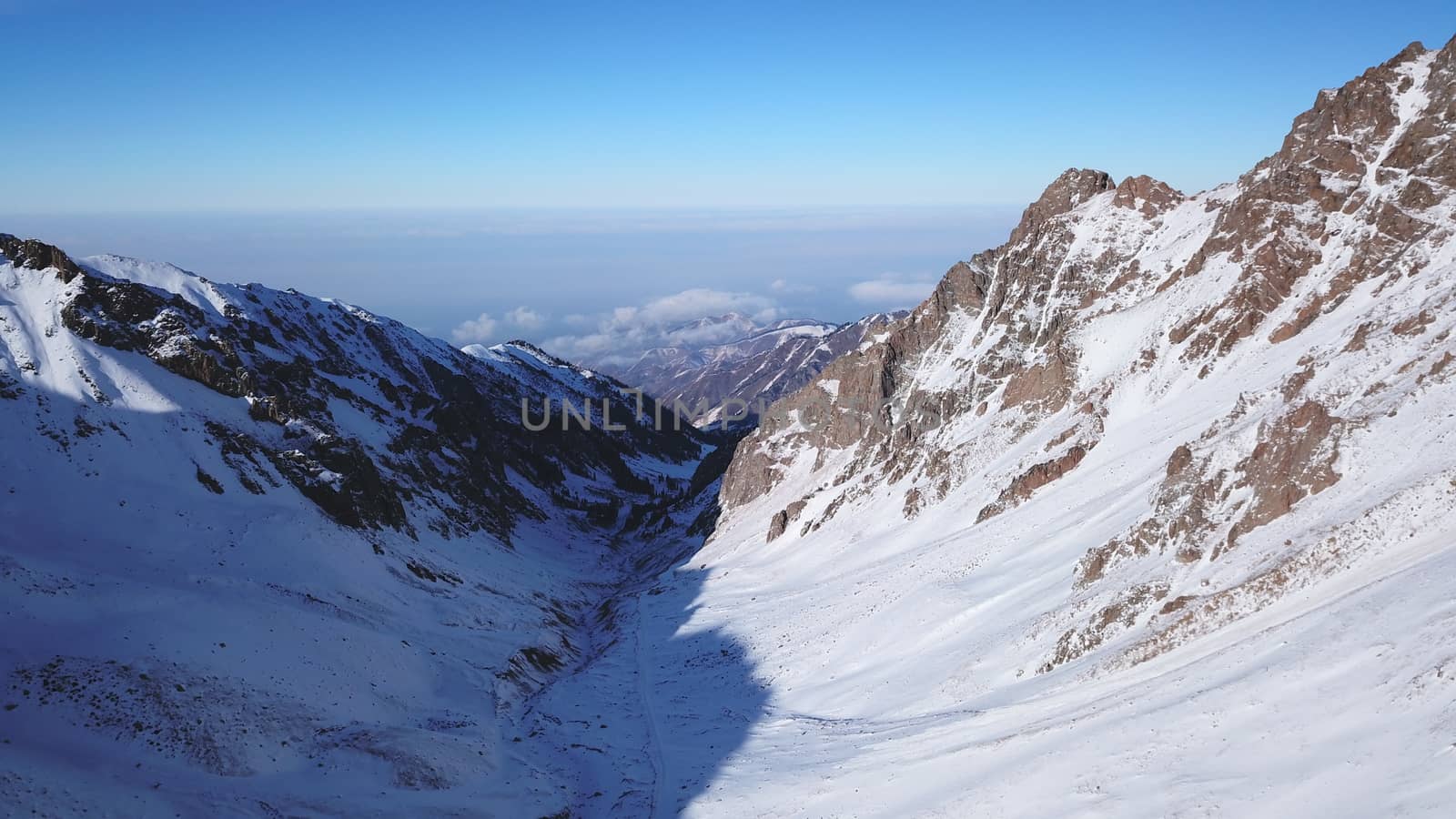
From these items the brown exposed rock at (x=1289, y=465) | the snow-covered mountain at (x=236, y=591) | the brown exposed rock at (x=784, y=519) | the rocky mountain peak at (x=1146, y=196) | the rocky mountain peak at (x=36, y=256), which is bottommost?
the brown exposed rock at (x=784, y=519)

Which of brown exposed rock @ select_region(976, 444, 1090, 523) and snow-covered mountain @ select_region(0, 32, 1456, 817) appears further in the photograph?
brown exposed rock @ select_region(976, 444, 1090, 523)

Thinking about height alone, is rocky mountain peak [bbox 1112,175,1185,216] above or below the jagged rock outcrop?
above

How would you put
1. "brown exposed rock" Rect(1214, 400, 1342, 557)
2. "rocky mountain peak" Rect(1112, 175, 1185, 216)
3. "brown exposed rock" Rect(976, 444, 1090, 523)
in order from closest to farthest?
"brown exposed rock" Rect(1214, 400, 1342, 557), "brown exposed rock" Rect(976, 444, 1090, 523), "rocky mountain peak" Rect(1112, 175, 1185, 216)

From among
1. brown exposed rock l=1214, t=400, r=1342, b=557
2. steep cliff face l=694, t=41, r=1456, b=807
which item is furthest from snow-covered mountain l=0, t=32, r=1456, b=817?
steep cliff face l=694, t=41, r=1456, b=807

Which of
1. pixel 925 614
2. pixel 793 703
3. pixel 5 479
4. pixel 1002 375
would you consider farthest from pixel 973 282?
pixel 5 479

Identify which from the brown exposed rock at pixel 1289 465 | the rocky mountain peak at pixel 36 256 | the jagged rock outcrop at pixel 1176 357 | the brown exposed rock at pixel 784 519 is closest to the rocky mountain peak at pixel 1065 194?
the jagged rock outcrop at pixel 1176 357

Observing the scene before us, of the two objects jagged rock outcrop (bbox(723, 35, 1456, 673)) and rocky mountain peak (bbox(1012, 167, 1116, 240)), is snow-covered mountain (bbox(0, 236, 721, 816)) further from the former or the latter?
rocky mountain peak (bbox(1012, 167, 1116, 240))

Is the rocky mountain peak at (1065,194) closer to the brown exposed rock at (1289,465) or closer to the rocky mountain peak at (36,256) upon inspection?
the brown exposed rock at (1289,465)

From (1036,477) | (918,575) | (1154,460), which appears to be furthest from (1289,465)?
(918,575)
